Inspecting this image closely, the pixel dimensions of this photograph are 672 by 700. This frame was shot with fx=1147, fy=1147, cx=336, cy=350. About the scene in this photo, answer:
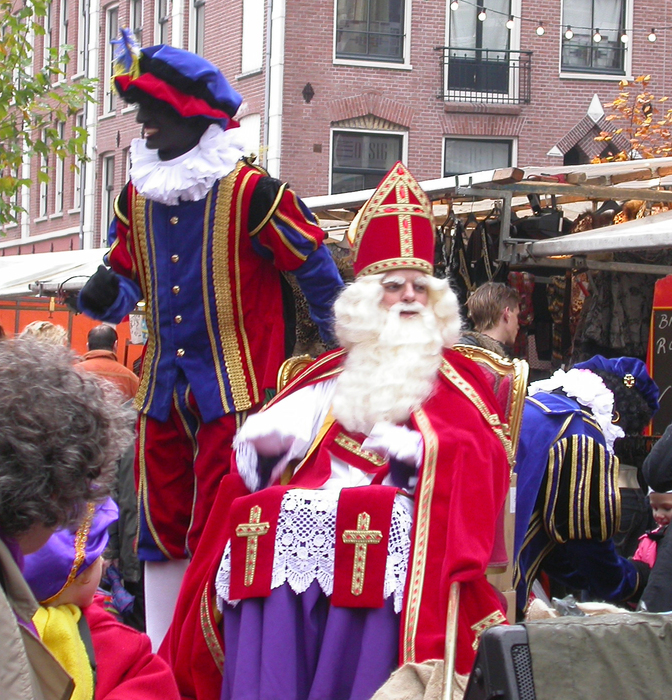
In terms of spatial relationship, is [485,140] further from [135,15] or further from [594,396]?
[594,396]

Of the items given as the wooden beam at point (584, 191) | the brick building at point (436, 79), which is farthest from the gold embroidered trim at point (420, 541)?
the brick building at point (436, 79)

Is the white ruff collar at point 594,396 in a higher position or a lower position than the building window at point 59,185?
lower

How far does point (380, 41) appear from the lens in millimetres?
18125

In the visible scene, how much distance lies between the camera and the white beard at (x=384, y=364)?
10.8 feet

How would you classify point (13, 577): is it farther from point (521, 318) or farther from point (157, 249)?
point (521, 318)

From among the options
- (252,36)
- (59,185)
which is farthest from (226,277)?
(59,185)

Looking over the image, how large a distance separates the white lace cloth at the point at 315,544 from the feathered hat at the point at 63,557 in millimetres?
863

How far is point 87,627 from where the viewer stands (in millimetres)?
2207

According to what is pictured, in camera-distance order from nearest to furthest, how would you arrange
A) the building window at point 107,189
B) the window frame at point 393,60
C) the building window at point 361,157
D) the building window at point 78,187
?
the window frame at point 393,60
the building window at point 361,157
the building window at point 107,189
the building window at point 78,187

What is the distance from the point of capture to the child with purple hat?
209cm

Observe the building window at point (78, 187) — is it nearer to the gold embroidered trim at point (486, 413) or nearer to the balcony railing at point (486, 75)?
the balcony railing at point (486, 75)

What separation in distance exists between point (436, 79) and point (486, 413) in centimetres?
1557

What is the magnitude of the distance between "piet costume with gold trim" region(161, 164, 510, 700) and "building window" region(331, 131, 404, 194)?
1493 cm

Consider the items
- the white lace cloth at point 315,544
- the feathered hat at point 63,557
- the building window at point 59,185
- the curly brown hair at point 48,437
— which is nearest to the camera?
the curly brown hair at point 48,437
